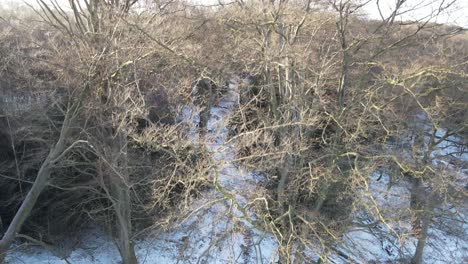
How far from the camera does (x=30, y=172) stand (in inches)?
537

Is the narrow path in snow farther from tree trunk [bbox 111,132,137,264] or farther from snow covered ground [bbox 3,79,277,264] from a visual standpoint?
tree trunk [bbox 111,132,137,264]

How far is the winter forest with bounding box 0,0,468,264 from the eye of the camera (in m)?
10.5

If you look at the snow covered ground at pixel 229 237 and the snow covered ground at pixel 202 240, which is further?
the snow covered ground at pixel 202 240

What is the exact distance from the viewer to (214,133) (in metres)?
12.1

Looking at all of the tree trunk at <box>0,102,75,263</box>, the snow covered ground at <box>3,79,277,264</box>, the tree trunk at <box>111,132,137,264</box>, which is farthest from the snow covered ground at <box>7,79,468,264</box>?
the tree trunk at <box>0,102,75,263</box>

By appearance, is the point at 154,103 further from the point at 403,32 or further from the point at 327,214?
the point at 403,32

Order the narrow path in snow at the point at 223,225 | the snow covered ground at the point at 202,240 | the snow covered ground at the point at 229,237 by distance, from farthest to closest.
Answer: the snow covered ground at the point at 202,240, the snow covered ground at the point at 229,237, the narrow path in snow at the point at 223,225

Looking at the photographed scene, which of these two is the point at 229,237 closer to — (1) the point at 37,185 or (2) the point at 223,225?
(2) the point at 223,225

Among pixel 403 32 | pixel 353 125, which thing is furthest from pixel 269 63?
pixel 403 32

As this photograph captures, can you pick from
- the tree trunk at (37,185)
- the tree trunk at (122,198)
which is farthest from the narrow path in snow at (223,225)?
the tree trunk at (37,185)

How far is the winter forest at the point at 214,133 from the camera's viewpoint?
10.5 m

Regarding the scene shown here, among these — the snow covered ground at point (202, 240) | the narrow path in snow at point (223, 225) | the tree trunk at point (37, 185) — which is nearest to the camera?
the tree trunk at point (37, 185)

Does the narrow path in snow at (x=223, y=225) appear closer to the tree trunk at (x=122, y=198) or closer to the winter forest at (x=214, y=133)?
the winter forest at (x=214, y=133)

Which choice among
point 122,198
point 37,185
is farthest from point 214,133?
point 37,185
